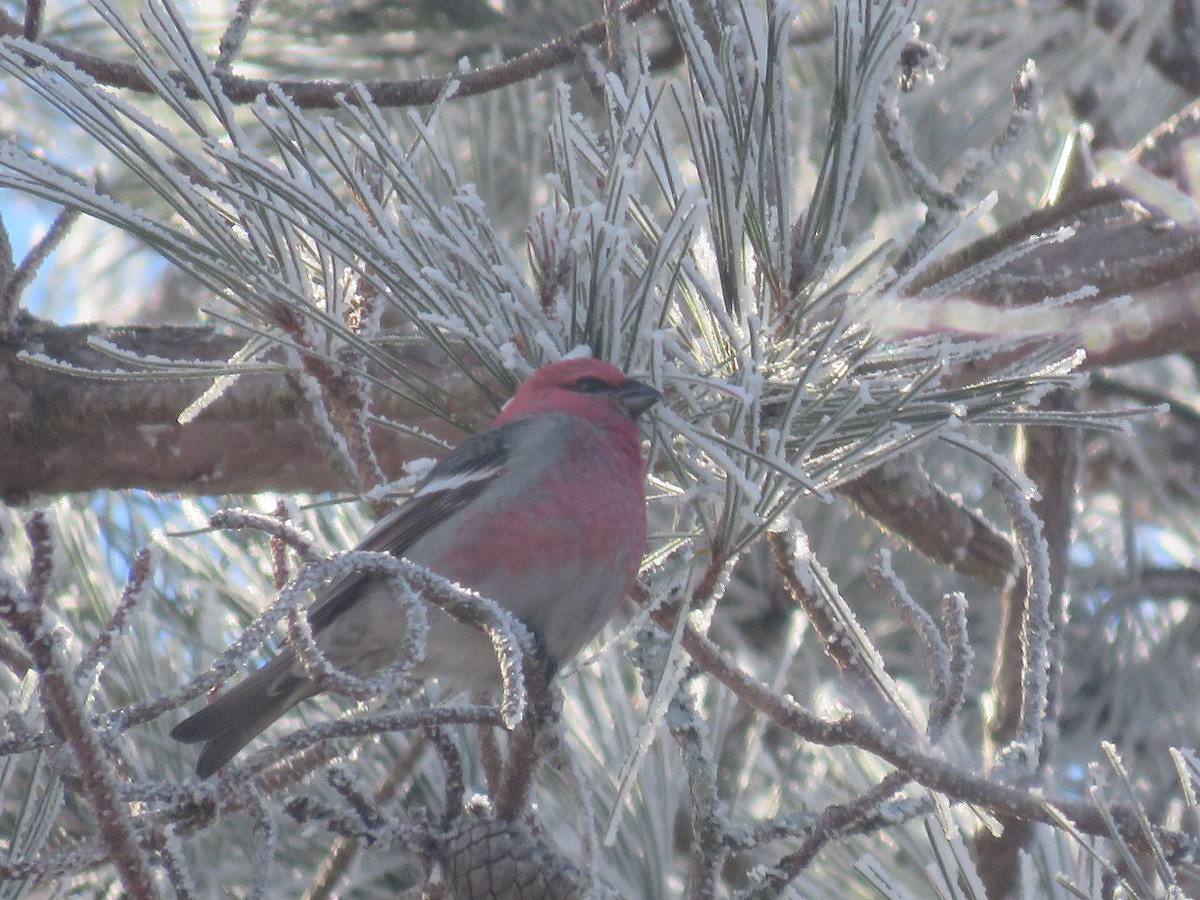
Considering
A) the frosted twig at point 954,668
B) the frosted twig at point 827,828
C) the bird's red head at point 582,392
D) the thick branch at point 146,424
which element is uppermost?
the thick branch at point 146,424

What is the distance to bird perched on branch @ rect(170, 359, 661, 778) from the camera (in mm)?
2135

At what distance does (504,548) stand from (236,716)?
Result: 0.47m

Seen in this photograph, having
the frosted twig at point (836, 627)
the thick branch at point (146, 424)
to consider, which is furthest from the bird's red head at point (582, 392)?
the thick branch at point (146, 424)

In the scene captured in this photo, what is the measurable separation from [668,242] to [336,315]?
56cm

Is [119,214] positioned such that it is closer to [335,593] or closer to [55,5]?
[335,593]

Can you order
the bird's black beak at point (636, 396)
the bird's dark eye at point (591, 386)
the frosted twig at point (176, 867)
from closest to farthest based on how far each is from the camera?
the frosted twig at point (176, 867) < the bird's black beak at point (636, 396) < the bird's dark eye at point (591, 386)

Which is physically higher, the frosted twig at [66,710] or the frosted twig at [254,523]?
the frosted twig at [254,523]

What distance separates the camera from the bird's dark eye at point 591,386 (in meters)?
1.95

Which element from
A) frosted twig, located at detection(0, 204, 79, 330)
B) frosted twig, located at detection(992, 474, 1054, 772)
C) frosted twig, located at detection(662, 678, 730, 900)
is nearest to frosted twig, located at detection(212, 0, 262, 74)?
frosted twig, located at detection(0, 204, 79, 330)

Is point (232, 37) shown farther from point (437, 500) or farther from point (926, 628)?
point (926, 628)

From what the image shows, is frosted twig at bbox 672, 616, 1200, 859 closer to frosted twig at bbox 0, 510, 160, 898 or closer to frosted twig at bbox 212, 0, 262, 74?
frosted twig at bbox 0, 510, 160, 898

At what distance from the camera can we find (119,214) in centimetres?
160

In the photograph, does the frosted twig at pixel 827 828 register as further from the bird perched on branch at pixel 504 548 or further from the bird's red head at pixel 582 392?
the bird perched on branch at pixel 504 548

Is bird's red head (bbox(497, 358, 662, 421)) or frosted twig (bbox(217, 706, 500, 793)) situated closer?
frosted twig (bbox(217, 706, 500, 793))
